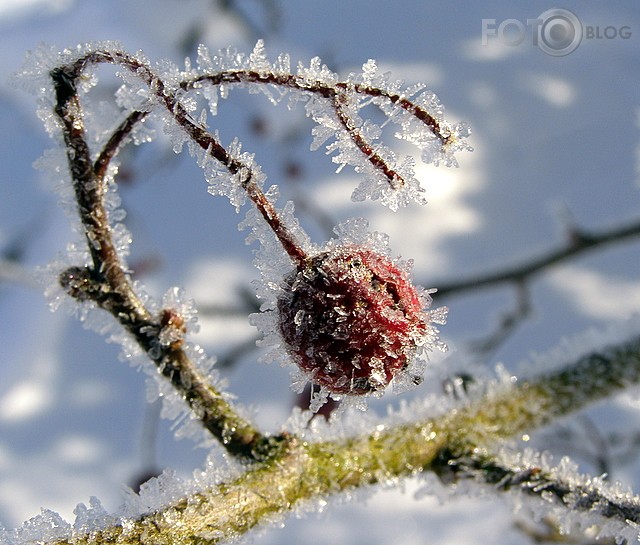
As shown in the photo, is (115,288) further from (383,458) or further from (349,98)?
(383,458)

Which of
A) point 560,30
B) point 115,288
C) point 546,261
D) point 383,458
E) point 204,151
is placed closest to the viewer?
point 204,151

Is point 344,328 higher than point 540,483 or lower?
higher

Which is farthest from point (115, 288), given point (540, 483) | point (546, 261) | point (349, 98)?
point (546, 261)

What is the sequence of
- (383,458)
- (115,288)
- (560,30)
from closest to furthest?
(115,288) < (383,458) < (560,30)

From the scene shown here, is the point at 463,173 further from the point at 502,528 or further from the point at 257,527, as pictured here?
the point at 257,527

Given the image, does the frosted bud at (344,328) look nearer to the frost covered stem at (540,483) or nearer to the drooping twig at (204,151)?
the drooping twig at (204,151)

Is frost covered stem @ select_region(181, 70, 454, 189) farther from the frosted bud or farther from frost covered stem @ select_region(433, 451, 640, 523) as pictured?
frost covered stem @ select_region(433, 451, 640, 523)

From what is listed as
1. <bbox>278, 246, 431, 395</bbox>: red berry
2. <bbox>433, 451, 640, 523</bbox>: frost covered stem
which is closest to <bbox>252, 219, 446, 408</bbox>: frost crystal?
<bbox>278, 246, 431, 395</bbox>: red berry

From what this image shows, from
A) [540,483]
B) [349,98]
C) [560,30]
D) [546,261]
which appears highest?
[560,30]

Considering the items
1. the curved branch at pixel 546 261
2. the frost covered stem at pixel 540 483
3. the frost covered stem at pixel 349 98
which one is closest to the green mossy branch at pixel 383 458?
the frost covered stem at pixel 540 483

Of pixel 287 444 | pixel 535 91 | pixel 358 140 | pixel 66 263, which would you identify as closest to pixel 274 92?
pixel 358 140
